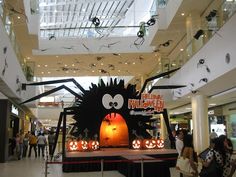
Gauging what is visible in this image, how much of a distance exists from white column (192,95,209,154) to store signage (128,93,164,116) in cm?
220

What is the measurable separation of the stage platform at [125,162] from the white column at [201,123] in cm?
316

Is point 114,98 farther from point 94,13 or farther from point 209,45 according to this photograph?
point 94,13

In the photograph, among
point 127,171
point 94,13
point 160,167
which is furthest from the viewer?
point 94,13

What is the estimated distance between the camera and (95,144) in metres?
13.9

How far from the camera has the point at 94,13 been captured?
26266 mm

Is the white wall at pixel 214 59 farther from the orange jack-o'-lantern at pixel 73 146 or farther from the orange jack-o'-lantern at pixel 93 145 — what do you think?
the orange jack-o'-lantern at pixel 73 146

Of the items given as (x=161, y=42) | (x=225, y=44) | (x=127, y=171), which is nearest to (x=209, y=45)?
(x=225, y=44)

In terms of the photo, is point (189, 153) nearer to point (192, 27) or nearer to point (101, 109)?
Answer: point (101, 109)

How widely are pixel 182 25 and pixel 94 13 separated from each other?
1029cm

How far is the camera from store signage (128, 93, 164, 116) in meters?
14.2

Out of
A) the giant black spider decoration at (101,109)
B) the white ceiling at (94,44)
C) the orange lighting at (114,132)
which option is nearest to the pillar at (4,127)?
the giant black spider decoration at (101,109)

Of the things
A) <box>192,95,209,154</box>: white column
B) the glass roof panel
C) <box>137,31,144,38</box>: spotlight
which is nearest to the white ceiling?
the glass roof panel

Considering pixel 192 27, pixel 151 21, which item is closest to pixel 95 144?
pixel 192 27

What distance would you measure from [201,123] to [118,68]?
12.0 m
